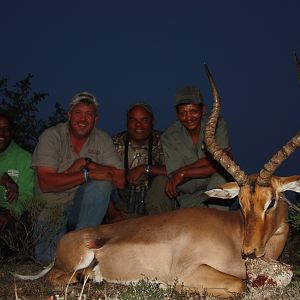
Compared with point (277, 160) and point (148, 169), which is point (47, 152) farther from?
point (277, 160)

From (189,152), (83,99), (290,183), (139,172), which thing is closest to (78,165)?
(83,99)

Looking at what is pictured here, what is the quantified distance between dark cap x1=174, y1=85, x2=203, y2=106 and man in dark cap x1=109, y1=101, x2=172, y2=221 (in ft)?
2.16

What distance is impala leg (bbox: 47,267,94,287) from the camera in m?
5.24

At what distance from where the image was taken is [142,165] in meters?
7.39

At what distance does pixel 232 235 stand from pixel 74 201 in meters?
2.38

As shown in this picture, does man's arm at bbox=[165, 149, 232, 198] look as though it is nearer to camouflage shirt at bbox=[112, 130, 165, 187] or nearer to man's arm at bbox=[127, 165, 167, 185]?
man's arm at bbox=[127, 165, 167, 185]

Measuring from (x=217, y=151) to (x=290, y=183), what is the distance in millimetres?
745

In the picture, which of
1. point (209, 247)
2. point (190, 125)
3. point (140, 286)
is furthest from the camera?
point (190, 125)

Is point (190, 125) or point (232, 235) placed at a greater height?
point (190, 125)

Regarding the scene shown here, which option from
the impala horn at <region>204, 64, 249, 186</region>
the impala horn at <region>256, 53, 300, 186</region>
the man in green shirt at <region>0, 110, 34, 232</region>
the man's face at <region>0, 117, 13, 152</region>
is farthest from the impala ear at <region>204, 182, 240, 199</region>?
the man's face at <region>0, 117, 13, 152</region>

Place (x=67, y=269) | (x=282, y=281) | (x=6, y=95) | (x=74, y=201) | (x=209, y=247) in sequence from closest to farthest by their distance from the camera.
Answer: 1. (x=282, y=281)
2. (x=209, y=247)
3. (x=67, y=269)
4. (x=74, y=201)
5. (x=6, y=95)

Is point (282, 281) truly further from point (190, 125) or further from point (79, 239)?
point (190, 125)

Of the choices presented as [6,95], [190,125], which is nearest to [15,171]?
[190,125]

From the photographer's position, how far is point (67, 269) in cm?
545
